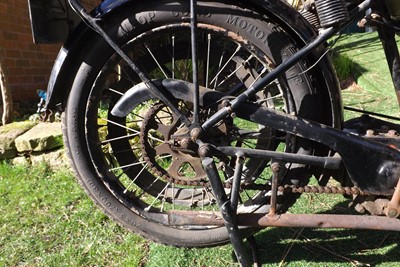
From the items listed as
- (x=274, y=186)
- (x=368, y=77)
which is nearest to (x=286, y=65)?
(x=274, y=186)

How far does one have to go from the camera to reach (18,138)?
11.7 ft

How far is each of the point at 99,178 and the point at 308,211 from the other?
1.46 m

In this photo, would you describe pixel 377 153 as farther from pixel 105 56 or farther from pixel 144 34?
pixel 105 56

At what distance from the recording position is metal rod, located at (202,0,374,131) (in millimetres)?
1606

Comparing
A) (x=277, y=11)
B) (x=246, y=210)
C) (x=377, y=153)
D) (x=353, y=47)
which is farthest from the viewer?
(x=353, y=47)

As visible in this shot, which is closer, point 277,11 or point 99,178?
point 277,11

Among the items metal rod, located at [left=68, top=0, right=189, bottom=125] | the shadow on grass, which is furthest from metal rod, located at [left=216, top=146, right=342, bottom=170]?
the shadow on grass

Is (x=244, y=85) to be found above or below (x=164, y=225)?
above

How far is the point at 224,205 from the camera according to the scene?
1737 millimetres

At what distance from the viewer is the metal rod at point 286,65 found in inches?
63.2

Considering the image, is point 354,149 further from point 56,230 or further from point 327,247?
point 56,230

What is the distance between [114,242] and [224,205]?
978mm

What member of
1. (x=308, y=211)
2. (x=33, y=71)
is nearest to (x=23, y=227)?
(x=308, y=211)

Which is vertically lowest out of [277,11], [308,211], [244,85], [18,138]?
[308,211]
